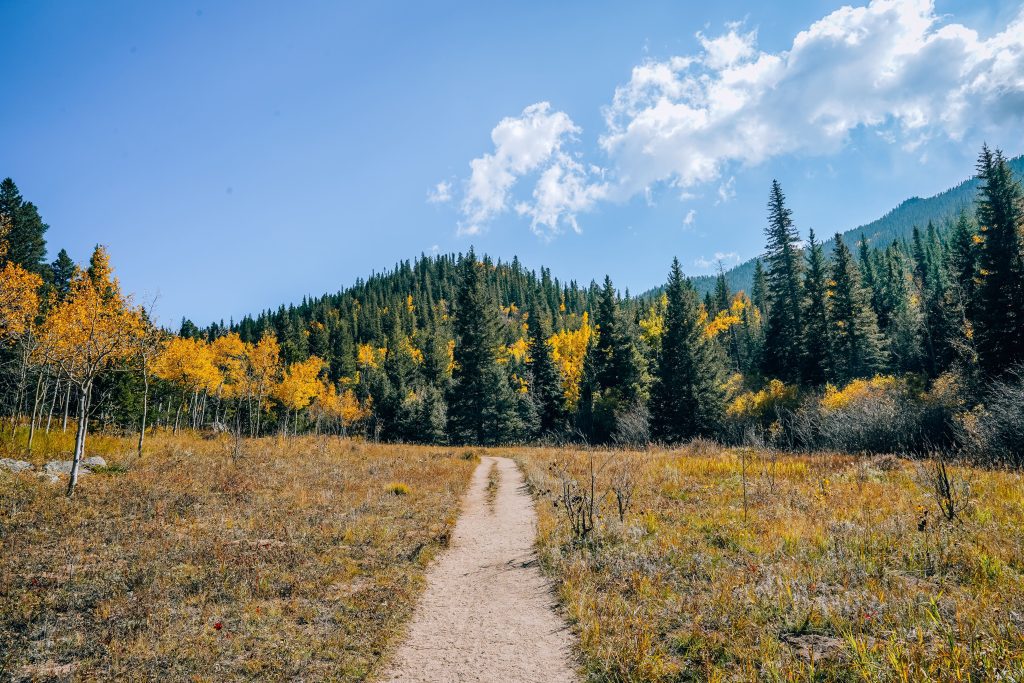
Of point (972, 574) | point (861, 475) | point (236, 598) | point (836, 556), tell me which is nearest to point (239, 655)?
point (236, 598)

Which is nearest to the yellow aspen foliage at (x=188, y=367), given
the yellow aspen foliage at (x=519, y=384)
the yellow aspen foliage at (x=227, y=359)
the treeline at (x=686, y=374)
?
the treeline at (x=686, y=374)

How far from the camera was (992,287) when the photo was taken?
29.2 meters

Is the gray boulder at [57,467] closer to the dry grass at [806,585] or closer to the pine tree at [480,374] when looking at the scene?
the dry grass at [806,585]

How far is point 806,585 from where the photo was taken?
6891 mm

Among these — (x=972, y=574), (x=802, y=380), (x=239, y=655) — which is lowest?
(x=239, y=655)

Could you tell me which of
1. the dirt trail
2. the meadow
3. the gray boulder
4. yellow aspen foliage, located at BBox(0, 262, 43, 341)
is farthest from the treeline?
the dirt trail

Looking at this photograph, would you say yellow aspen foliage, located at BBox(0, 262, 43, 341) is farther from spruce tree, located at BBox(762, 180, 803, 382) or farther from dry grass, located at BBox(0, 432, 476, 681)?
spruce tree, located at BBox(762, 180, 803, 382)

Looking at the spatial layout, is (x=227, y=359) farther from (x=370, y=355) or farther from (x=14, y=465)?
(x=370, y=355)

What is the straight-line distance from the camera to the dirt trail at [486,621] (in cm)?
564

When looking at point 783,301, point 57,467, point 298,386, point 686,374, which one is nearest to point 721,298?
point 783,301

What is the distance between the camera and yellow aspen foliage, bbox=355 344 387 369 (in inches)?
4042

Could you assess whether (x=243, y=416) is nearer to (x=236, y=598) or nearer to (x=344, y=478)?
(x=344, y=478)

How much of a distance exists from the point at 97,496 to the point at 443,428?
40.0 m

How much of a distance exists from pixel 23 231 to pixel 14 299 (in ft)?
128
